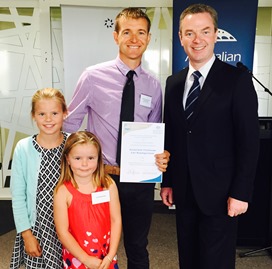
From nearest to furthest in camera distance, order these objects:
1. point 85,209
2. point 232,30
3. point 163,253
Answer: point 85,209
point 163,253
point 232,30

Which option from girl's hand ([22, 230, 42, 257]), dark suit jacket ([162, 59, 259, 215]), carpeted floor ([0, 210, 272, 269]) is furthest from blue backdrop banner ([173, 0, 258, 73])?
girl's hand ([22, 230, 42, 257])

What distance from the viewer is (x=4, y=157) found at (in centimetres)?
464

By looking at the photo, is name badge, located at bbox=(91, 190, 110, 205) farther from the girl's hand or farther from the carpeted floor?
the carpeted floor

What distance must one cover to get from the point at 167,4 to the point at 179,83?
267 centimetres

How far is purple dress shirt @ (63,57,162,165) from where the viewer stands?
6.63 feet

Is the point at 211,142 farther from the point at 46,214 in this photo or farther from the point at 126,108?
the point at 46,214

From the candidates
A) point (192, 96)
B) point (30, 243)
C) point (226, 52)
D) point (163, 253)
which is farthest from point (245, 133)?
point (226, 52)

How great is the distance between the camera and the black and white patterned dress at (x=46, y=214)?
5.96ft

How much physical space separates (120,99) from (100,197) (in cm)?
60

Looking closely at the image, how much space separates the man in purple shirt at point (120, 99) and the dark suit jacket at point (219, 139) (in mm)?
200

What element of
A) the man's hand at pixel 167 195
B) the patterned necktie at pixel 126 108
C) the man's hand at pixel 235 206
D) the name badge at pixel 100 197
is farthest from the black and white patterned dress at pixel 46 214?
the man's hand at pixel 235 206

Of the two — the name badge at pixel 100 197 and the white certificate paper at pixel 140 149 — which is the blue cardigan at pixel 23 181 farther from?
the white certificate paper at pixel 140 149

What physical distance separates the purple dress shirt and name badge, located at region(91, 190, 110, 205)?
0.88 ft

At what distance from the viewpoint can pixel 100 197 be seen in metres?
1.80
